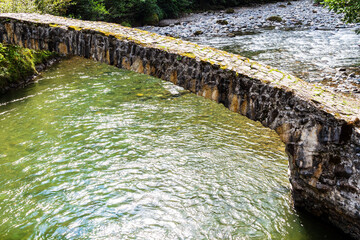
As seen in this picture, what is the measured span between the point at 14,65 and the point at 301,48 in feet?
38.9

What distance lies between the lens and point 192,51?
202 inches

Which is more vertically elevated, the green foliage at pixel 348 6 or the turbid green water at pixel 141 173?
the green foliage at pixel 348 6

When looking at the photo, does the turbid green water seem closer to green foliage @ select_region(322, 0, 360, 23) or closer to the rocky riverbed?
the rocky riverbed

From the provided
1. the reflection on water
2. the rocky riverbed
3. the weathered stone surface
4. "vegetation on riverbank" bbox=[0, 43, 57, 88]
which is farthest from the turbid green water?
the reflection on water

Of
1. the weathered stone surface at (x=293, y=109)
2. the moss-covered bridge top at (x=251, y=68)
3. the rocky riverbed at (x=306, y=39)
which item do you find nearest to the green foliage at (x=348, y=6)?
the rocky riverbed at (x=306, y=39)

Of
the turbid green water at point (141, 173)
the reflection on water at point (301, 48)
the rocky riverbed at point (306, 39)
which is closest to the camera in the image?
the turbid green water at point (141, 173)

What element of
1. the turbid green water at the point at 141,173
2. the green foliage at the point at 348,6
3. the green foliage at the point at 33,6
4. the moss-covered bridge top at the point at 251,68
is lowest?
the turbid green water at the point at 141,173

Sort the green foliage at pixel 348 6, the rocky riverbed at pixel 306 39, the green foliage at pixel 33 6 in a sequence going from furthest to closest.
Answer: the green foliage at pixel 33 6 < the rocky riverbed at pixel 306 39 < the green foliage at pixel 348 6

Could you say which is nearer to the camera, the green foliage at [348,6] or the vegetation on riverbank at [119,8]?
the green foliage at [348,6]

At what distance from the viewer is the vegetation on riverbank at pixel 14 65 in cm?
953

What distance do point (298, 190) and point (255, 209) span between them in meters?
0.69

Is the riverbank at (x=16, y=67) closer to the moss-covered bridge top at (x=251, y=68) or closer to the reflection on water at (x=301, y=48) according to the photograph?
the moss-covered bridge top at (x=251, y=68)

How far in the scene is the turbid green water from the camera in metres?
3.96

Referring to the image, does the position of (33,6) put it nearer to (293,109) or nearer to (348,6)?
(348,6)
